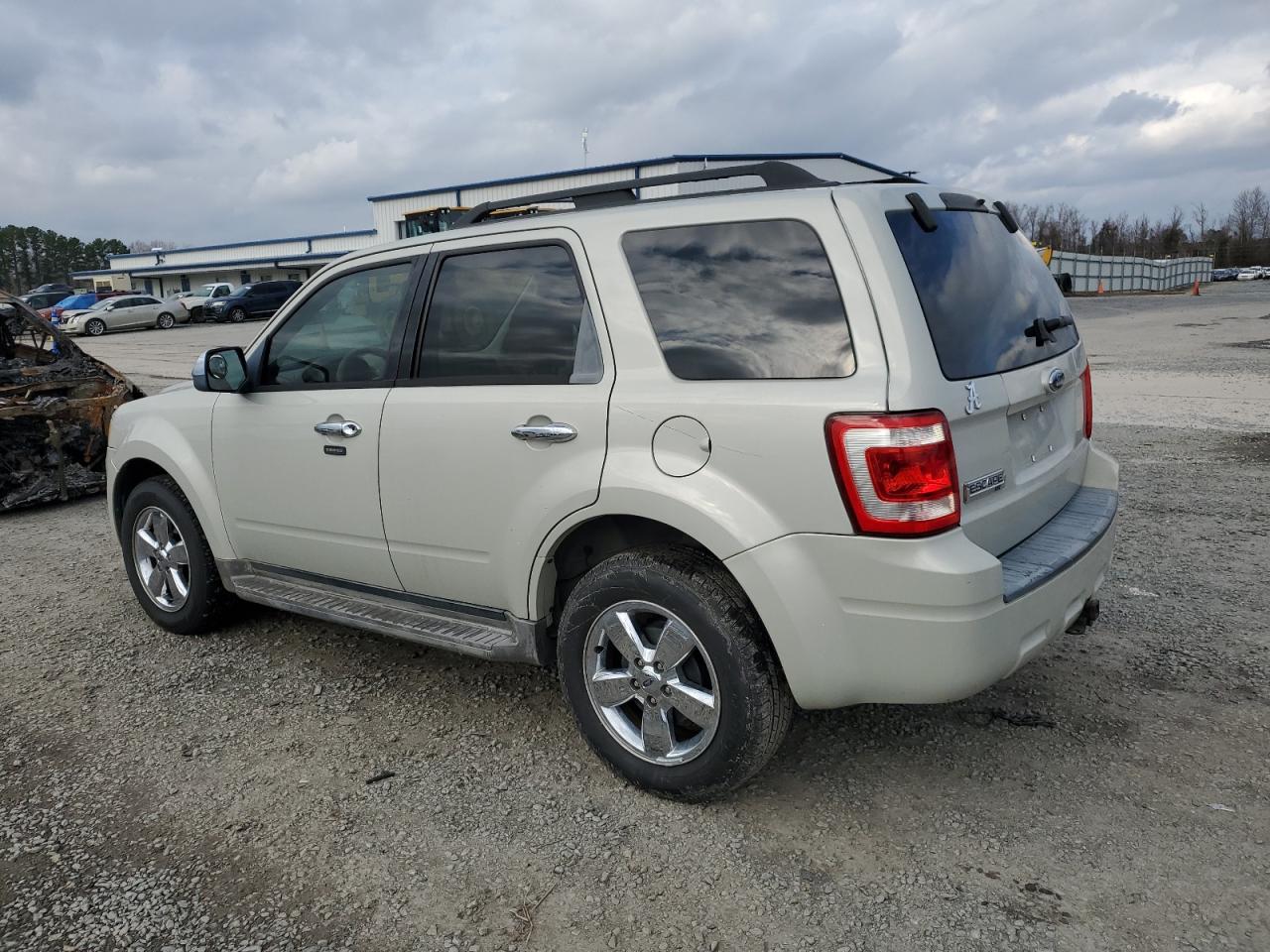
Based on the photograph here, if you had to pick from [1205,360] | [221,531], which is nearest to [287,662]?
[221,531]

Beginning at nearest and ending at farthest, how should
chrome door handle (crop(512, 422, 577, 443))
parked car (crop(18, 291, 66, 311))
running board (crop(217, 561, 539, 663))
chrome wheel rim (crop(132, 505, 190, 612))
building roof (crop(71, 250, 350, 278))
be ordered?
1. chrome door handle (crop(512, 422, 577, 443))
2. running board (crop(217, 561, 539, 663))
3. chrome wheel rim (crop(132, 505, 190, 612))
4. parked car (crop(18, 291, 66, 311))
5. building roof (crop(71, 250, 350, 278))

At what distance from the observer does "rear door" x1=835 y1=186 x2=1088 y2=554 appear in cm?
259

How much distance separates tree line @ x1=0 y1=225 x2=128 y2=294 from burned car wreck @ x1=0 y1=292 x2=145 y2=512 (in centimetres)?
10101

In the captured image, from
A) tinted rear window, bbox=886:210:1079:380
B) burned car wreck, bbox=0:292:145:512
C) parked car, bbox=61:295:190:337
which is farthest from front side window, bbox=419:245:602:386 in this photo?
parked car, bbox=61:295:190:337

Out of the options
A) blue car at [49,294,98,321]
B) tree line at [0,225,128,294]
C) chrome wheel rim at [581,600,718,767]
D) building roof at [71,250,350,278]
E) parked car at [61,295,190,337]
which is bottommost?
chrome wheel rim at [581,600,718,767]

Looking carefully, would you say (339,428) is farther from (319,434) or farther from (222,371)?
(222,371)

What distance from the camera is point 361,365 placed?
12.4 feet

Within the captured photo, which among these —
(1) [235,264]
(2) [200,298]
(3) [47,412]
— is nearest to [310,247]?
(1) [235,264]

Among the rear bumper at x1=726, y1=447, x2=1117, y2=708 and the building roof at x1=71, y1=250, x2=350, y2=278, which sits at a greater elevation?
the building roof at x1=71, y1=250, x2=350, y2=278

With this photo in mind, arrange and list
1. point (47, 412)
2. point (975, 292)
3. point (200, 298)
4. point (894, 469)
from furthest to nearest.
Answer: point (200, 298), point (47, 412), point (975, 292), point (894, 469)

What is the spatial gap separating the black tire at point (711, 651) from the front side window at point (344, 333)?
1.29m

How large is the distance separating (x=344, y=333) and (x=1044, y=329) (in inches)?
104

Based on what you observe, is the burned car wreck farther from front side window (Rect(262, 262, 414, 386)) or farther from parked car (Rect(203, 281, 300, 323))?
parked car (Rect(203, 281, 300, 323))

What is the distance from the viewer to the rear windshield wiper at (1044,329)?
3121mm
